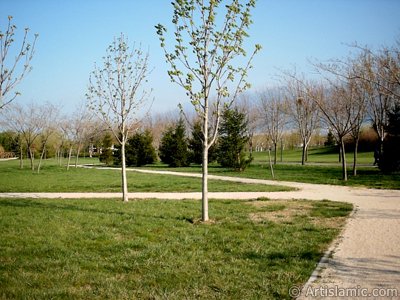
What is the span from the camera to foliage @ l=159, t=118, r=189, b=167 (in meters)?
39.1

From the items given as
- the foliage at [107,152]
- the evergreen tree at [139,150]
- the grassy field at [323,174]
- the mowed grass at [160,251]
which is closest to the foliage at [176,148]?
the evergreen tree at [139,150]

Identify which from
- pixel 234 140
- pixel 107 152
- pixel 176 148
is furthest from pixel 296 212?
pixel 107 152

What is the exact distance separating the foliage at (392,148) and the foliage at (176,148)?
22030 millimetres

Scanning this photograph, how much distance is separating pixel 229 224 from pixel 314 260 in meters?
2.98

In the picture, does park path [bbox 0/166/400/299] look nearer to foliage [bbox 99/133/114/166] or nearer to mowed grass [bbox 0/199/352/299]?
mowed grass [bbox 0/199/352/299]

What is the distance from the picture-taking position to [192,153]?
131ft

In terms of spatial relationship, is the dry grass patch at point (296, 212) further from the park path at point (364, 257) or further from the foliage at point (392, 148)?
the foliage at point (392, 148)

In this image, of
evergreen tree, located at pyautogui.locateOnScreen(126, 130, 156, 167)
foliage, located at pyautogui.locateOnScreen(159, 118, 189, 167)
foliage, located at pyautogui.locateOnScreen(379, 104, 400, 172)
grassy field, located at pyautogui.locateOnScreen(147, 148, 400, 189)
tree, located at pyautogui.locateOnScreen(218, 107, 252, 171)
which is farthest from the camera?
evergreen tree, located at pyautogui.locateOnScreen(126, 130, 156, 167)

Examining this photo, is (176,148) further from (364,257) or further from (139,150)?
(364,257)

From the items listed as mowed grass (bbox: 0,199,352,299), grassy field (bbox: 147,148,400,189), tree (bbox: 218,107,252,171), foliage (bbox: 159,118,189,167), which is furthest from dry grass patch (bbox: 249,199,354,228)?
foliage (bbox: 159,118,189,167)

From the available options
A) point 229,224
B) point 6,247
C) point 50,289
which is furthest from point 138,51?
point 50,289

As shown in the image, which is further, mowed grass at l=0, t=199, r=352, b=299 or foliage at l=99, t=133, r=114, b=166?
foliage at l=99, t=133, r=114, b=166

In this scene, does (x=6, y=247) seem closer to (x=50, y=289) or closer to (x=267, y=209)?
(x=50, y=289)

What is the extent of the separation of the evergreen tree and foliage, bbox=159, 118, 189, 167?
2.59m
